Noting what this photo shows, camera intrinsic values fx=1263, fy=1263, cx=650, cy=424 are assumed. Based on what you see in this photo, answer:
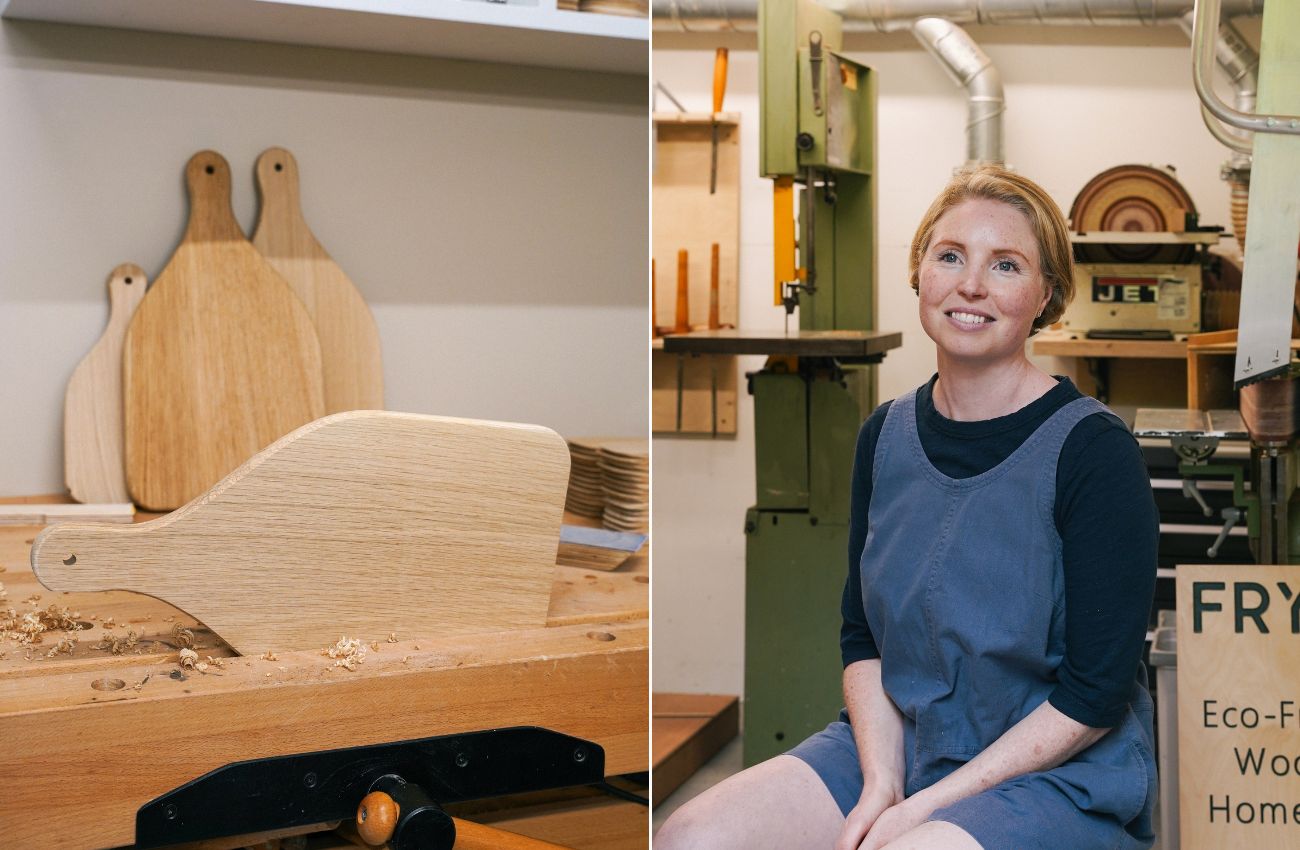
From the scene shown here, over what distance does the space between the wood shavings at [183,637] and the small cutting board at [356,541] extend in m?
0.08

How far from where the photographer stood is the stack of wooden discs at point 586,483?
1845 millimetres

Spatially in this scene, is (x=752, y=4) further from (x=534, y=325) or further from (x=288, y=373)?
(x=288, y=373)

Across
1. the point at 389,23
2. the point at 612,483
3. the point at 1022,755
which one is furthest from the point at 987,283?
the point at 389,23

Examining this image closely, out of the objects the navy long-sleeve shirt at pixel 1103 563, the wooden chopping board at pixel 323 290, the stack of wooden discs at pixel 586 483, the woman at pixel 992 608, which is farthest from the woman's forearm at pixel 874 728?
the wooden chopping board at pixel 323 290

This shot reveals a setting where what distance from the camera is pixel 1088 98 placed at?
3.36 metres

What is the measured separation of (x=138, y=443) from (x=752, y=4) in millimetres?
2088

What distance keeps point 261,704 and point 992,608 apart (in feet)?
2.18

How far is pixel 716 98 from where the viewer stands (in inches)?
132

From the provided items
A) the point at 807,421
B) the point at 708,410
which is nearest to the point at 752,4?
the point at 708,410

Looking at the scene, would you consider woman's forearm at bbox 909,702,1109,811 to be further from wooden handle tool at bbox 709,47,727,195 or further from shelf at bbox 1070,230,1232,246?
wooden handle tool at bbox 709,47,727,195

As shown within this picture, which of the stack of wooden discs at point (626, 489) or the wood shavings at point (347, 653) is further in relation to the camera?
the stack of wooden discs at point (626, 489)

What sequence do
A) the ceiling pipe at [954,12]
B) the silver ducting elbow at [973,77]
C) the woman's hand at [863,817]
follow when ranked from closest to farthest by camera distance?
1. the woman's hand at [863,817]
2. the ceiling pipe at [954,12]
3. the silver ducting elbow at [973,77]

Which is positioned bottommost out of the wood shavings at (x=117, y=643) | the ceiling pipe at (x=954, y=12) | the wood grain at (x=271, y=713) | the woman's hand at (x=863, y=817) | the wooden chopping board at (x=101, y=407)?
the woman's hand at (x=863, y=817)

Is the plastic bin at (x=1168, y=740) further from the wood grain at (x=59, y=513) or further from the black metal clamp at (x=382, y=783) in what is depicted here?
the wood grain at (x=59, y=513)
